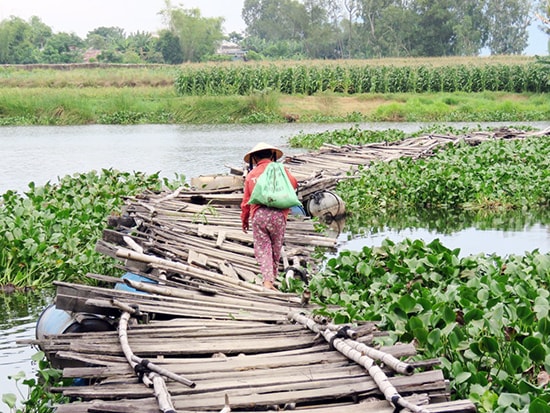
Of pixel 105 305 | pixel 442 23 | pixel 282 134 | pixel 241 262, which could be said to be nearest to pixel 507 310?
pixel 105 305

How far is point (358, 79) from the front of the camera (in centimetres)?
3781

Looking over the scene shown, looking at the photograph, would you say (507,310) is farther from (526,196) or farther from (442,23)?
(442,23)

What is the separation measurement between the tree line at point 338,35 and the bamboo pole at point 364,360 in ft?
179

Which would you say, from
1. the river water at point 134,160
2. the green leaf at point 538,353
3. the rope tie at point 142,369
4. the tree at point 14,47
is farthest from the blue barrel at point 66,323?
the tree at point 14,47

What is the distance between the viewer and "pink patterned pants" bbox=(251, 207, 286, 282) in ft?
23.6

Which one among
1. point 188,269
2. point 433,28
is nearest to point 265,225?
point 188,269

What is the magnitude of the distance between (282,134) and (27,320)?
21.4 metres

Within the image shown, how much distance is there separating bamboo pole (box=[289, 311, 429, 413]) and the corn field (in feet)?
104

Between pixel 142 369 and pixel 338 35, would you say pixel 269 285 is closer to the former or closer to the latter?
pixel 142 369

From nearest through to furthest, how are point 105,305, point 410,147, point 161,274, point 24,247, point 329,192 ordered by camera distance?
point 105,305, point 161,274, point 24,247, point 329,192, point 410,147

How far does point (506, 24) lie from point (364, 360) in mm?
70796

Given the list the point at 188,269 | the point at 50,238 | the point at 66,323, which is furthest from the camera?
the point at 50,238

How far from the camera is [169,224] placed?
935cm

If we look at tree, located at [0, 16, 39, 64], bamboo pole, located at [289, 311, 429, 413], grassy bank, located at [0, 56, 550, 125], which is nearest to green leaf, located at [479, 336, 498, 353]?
bamboo pole, located at [289, 311, 429, 413]
